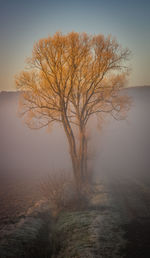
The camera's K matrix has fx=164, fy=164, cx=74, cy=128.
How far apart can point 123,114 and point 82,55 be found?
5370mm

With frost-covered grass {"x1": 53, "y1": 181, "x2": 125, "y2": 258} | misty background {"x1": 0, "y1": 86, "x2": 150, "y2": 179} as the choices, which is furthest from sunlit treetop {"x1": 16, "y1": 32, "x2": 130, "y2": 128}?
misty background {"x1": 0, "y1": 86, "x2": 150, "y2": 179}

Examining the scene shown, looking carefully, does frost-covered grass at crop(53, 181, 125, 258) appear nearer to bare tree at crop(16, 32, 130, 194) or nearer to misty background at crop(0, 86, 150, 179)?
bare tree at crop(16, 32, 130, 194)

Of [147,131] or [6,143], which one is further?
[147,131]

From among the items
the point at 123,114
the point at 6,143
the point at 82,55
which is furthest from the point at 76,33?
the point at 6,143

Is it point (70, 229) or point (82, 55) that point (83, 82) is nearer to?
point (82, 55)

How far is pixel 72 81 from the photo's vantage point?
11633 mm

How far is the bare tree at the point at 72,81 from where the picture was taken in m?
11.1

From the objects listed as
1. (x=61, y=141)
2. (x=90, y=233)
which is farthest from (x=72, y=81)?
(x=61, y=141)

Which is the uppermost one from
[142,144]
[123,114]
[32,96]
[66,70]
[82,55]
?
[82,55]

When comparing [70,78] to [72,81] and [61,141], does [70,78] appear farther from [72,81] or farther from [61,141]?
[61,141]

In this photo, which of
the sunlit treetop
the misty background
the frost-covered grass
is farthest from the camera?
the misty background

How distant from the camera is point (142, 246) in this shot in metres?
5.88

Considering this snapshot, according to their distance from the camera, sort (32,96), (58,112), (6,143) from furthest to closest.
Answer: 1. (6,143)
2. (58,112)
3. (32,96)

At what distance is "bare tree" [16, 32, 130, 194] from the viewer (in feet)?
36.4
